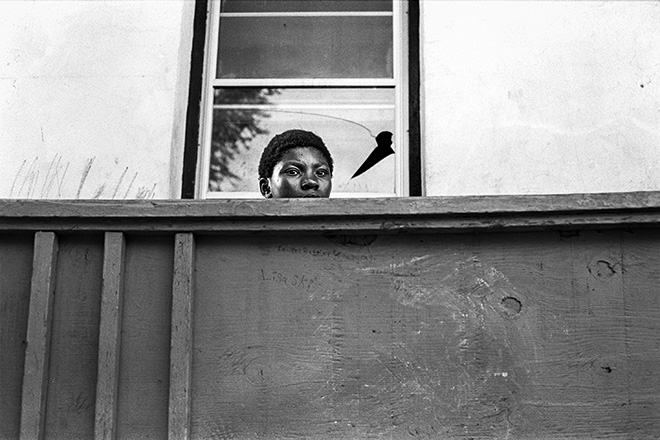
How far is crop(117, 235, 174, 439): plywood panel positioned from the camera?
3486 mm

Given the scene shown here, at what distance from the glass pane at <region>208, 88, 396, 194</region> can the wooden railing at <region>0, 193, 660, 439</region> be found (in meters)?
2.19

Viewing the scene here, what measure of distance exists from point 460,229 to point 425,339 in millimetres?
369

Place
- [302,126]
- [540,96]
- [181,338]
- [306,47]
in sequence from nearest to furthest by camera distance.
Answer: [181,338] → [540,96] → [302,126] → [306,47]

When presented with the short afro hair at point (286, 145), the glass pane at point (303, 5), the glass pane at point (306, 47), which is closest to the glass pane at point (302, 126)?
the glass pane at point (306, 47)

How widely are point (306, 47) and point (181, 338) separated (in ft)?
9.31

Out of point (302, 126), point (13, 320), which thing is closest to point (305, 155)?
point (302, 126)

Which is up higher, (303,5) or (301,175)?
A: (303,5)

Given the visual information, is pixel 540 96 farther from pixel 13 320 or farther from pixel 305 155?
pixel 13 320

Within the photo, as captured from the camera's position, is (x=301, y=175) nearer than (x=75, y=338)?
No

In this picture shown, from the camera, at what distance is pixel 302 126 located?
5906 millimetres

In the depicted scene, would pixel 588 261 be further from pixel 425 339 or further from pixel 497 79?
pixel 497 79

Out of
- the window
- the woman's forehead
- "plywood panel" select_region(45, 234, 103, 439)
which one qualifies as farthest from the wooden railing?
the window

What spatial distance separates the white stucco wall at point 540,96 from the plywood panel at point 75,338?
2212 mm

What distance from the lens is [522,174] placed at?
5.43 metres
